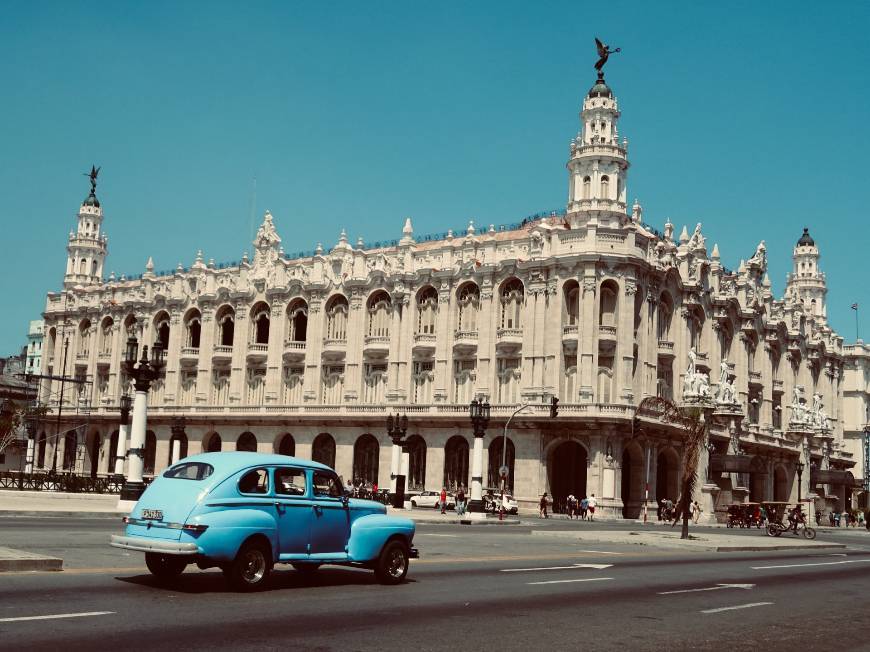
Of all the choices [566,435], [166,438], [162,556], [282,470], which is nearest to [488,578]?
[282,470]

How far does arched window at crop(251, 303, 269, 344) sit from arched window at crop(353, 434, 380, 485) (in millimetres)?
12901

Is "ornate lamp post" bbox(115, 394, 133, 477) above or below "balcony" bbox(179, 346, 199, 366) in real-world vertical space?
below

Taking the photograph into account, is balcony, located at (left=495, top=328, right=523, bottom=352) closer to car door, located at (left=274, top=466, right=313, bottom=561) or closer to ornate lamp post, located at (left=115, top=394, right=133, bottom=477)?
ornate lamp post, located at (left=115, top=394, right=133, bottom=477)

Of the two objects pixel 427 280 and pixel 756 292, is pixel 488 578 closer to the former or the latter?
pixel 427 280

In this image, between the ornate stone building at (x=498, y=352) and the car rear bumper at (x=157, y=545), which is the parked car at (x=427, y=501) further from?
the car rear bumper at (x=157, y=545)

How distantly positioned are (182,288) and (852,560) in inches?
2488

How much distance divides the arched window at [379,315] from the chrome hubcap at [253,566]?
57366mm

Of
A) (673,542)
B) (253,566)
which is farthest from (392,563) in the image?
(673,542)

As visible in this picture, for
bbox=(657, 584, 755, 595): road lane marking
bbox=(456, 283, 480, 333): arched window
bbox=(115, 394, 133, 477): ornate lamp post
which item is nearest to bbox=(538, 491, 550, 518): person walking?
bbox=(456, 283, 480, 333): arched window

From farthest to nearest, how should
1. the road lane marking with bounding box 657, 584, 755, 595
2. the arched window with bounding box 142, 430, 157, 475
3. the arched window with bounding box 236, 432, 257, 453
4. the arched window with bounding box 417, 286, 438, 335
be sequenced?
the arched window with bounding box 142, 430, 157, 475
the arched window with bounding box 236, 432, 257, 453
the arched window with bounding box 417, 286, 438, 335
the road lane marking with bounding box 657, 584, 755, 595

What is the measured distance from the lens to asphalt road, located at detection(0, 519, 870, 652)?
10656 mm

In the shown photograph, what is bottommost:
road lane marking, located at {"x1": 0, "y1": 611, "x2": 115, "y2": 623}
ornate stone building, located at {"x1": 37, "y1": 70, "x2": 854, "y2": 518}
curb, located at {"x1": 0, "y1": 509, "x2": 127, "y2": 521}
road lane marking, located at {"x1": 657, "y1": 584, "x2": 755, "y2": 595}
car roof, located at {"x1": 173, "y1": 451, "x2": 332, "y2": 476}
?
road lane marking, located at {"x1": 657, "y1": 584, "x2": 755, "y2": 595}

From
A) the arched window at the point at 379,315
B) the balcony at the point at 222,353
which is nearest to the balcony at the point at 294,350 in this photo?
the balcony at the point at 222,353

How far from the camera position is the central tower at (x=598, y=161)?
64750 millimetres
